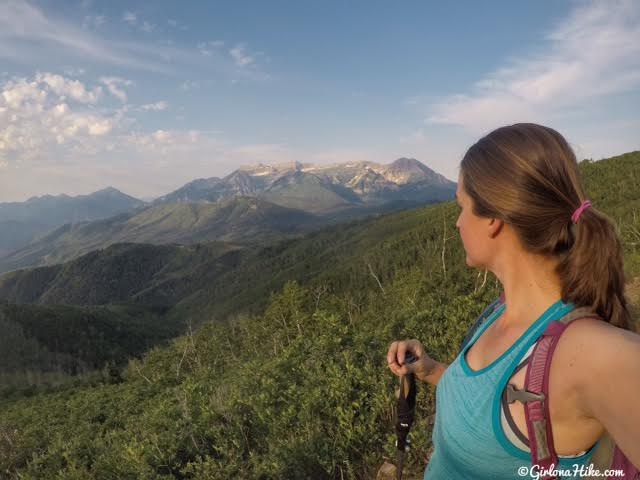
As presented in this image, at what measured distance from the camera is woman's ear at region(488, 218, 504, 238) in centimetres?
176

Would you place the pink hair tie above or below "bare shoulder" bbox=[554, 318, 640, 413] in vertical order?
above

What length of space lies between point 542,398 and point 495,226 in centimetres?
70

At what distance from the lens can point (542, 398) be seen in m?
1.35

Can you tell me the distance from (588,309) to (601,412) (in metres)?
0.37

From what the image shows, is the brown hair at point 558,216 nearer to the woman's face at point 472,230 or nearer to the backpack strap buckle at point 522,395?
the woman's face at point 472,230

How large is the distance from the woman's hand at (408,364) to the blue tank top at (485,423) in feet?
1.63

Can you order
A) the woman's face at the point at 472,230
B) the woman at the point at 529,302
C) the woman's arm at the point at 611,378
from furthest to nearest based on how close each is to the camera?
the woman's face at the point at 472,230 → the woman at the point at 529,302 → the woman's arm at the point at 611,378

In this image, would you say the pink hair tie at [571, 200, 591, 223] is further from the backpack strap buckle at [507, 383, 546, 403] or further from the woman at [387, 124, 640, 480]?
the backpack strap buckle at [507, 383, 546, 403]

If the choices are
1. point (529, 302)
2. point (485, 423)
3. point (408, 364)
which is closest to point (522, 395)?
point (485, 423)

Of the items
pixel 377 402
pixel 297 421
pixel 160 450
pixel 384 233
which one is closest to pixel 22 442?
pixel 160 450

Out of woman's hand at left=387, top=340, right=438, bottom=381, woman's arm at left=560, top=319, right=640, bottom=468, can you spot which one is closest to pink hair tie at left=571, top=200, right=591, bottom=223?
woman's arm at left=560, top=319, right=640, bottom=468

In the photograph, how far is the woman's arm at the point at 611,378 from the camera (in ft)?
3.76

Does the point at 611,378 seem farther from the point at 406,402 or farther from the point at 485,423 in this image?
the point at 406,402

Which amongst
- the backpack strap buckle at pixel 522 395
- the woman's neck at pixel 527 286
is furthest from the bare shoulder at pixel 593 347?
the woman's neck at pixel 527 286
